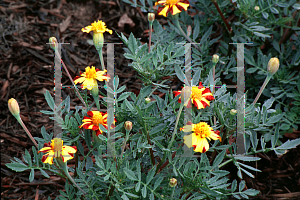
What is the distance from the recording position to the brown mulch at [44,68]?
145 centimetres

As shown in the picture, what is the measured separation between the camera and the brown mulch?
4.76 ft

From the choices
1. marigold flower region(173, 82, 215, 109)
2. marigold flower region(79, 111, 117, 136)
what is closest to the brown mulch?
marigold flower region(79, 111, 117, 136)

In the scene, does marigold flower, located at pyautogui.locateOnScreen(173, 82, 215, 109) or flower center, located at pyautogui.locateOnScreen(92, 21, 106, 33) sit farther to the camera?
flower center, located at pyautogui.locateOnScreen(92, 21, 106, 33)

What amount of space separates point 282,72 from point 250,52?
16 cm

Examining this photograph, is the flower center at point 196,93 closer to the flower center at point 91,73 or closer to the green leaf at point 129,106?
the green leaf at point 129,106

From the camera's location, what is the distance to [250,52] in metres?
1.46

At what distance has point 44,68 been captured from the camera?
5.81ft

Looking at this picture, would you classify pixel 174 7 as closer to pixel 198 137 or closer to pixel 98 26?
pixel 98 26

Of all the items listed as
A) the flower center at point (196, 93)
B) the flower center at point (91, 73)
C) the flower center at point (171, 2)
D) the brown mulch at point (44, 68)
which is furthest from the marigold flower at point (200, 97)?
the brown mulch at point (44, 68)

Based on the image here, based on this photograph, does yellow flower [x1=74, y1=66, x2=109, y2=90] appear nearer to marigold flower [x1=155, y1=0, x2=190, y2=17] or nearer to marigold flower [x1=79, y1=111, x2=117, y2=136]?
marigold flower [x1=79, y1=111, x2=117, y2=136]

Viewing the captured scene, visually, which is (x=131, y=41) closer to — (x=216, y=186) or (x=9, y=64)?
(x=216, y=186)

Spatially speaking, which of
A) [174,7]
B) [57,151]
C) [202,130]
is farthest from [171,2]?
[57,151]

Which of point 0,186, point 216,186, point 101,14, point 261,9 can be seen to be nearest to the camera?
point 216,186

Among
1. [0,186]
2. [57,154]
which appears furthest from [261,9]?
[0,186]
